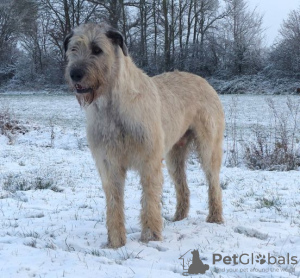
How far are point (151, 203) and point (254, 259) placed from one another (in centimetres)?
112

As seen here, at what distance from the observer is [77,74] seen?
336 centimetres

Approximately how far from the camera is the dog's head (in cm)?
339

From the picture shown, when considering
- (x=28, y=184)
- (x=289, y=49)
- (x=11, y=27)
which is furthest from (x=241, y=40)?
(x=28, y=184)

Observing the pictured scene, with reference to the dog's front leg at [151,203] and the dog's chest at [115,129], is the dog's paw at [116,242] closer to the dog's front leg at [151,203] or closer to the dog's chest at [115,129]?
the dog's front leg at [151,203]

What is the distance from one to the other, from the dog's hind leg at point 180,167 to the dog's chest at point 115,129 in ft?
4.90

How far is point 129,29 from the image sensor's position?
33250 millimetres

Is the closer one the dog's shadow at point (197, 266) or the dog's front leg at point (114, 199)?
the dog's shadow at point (197, 266)

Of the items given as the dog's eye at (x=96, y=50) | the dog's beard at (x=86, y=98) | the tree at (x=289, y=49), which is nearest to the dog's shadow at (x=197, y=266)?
the dog's beard at (x=86, y=98)

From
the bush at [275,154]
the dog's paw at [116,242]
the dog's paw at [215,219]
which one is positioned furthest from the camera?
the bush at [275,154]

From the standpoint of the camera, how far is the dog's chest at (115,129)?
3662 millimetres

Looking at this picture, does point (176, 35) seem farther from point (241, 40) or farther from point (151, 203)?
point (151, 203)

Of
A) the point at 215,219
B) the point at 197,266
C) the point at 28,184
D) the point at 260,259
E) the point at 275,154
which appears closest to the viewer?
the point at 197,266

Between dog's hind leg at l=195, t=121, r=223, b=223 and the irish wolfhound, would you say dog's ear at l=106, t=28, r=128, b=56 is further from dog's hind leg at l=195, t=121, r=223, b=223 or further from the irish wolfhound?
dog's hind leg at l=195, t=121, r=223, b=223

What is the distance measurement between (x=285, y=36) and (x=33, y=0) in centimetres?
2188
